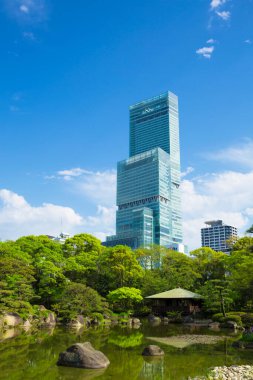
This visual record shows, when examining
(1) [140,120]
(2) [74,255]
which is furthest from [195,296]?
(1) [140,120]

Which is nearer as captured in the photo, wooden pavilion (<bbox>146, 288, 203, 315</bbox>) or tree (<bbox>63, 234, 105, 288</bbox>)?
wooden pavilion (<bbox>146, 288, 203, 315</bbox>)

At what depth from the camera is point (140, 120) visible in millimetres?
159125

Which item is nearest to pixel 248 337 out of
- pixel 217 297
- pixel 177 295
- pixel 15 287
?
pixel 217 297

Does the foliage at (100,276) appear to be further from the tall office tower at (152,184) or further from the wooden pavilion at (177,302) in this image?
A: the tall office tower at (152,184)

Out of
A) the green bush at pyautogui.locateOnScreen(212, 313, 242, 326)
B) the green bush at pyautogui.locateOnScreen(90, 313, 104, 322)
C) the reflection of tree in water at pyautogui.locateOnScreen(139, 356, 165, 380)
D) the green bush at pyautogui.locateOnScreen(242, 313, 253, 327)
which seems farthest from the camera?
the green bush at pyautogui.locateOnScreen(90, 313, 104, 322)

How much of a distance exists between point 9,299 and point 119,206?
119 m

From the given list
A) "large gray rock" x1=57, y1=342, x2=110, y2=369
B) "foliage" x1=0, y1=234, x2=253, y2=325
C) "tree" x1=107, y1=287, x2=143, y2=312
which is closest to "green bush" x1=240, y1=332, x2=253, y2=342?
"large gray rock" x1=57, y1=342, x2=110, y2=369

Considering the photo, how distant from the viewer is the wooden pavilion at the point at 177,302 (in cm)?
3091

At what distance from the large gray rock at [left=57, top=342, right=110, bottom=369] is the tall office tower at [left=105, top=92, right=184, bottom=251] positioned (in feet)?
332

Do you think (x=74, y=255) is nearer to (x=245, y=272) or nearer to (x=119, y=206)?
(x=245, y=272)

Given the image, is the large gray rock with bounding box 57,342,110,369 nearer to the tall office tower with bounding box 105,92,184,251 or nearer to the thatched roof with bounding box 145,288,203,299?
the thatched roof with bounding box 145,288,203,299

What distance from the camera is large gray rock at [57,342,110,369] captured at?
10934mm

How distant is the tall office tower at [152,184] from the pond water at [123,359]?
96341 mm

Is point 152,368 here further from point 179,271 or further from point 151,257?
point 151,257
